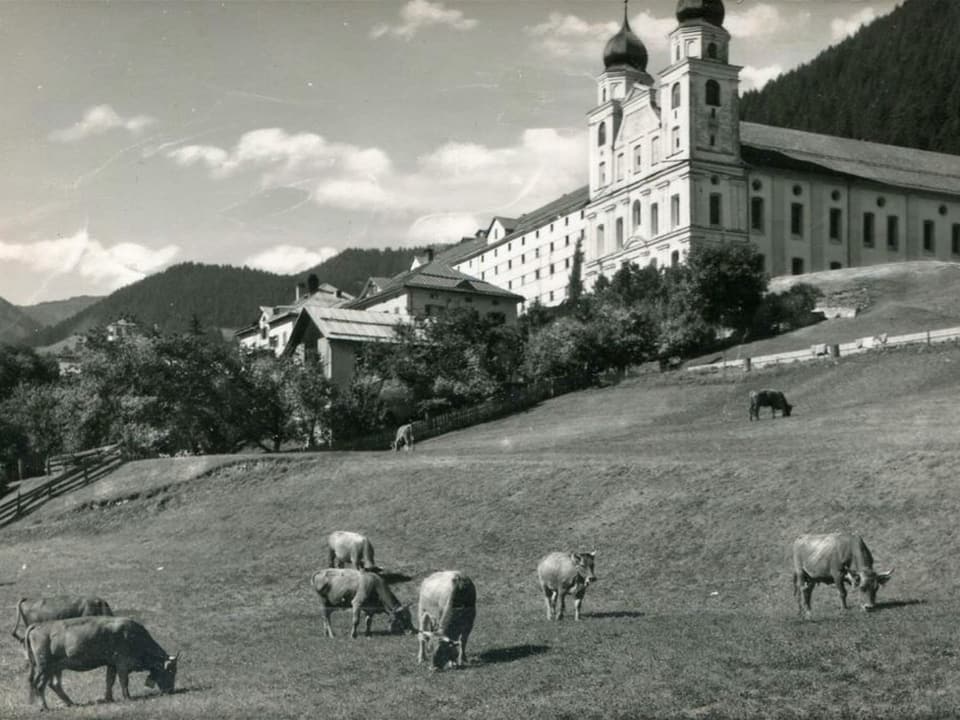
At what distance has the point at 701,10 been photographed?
381ft

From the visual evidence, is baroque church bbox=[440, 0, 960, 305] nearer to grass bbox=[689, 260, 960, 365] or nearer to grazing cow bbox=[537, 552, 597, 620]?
grass bbox=[689, 260, 960, 365]

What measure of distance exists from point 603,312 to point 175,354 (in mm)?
32658

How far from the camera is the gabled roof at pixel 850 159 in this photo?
12438 centimetres

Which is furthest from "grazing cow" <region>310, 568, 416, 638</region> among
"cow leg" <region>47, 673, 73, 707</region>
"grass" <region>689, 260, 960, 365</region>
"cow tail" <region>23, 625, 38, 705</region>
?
"grass" <region>689, 260, 960, 365</region>

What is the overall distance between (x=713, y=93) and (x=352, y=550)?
319ft

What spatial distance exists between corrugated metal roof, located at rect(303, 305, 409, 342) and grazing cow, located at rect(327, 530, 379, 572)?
54.5 m

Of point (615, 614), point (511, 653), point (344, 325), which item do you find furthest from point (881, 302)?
point (511, 653)

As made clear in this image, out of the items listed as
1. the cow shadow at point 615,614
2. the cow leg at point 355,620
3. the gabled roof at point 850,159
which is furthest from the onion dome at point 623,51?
the cow leg at point 355,620

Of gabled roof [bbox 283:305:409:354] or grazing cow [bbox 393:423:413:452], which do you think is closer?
grazing cow [bbox 393:423:413:452]

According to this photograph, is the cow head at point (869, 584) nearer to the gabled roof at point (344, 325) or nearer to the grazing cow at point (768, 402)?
the grazing cow at point (768, 402)

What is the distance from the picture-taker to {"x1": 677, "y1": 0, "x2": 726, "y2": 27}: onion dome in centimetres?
11600

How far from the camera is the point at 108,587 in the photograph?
Answer: 3066 centimetres

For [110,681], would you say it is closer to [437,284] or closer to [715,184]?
[437,284]

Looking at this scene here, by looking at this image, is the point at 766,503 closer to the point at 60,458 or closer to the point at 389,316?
the point at 60,458
